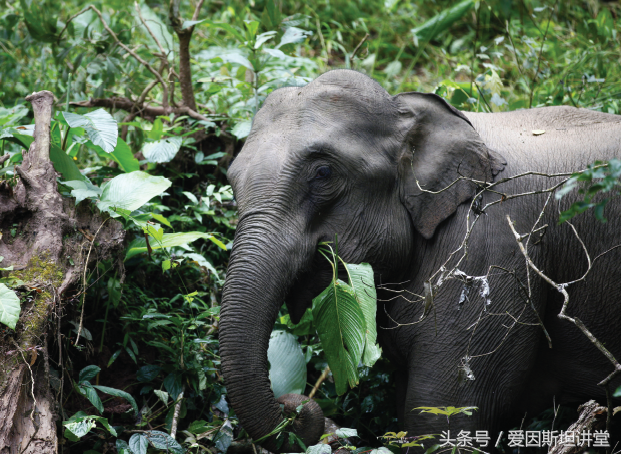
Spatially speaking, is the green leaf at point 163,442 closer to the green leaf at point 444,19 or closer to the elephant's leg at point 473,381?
the elephant's leg at point 473,381

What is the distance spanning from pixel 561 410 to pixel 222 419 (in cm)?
207

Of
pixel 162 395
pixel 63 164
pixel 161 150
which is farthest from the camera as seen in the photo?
pixel 161 150

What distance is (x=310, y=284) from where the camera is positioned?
10.8ft

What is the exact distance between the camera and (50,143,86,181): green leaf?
11.9 ft

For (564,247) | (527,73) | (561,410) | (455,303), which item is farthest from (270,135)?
(527,73)

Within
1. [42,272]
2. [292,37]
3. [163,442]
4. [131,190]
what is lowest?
[163,442]

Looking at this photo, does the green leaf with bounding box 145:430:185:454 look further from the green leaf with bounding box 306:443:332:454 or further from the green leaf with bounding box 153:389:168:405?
the green leaf with bounding box 306:443:332:454

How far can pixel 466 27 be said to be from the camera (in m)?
8.78

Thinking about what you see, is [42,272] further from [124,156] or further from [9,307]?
[124,156]

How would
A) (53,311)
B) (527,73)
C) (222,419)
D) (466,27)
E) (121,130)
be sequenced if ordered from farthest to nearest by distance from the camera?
(466,27) → (527,73) → (121,130) → (222,419) → (53,311)

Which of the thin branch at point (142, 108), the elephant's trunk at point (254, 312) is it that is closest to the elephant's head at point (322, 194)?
the elephant's trunk at point (254, 312)

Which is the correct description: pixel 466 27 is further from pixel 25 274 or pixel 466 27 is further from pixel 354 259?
pixel 25 274

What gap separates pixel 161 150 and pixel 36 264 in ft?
5.36

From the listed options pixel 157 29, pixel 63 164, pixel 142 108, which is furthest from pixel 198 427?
pixel 157 29
